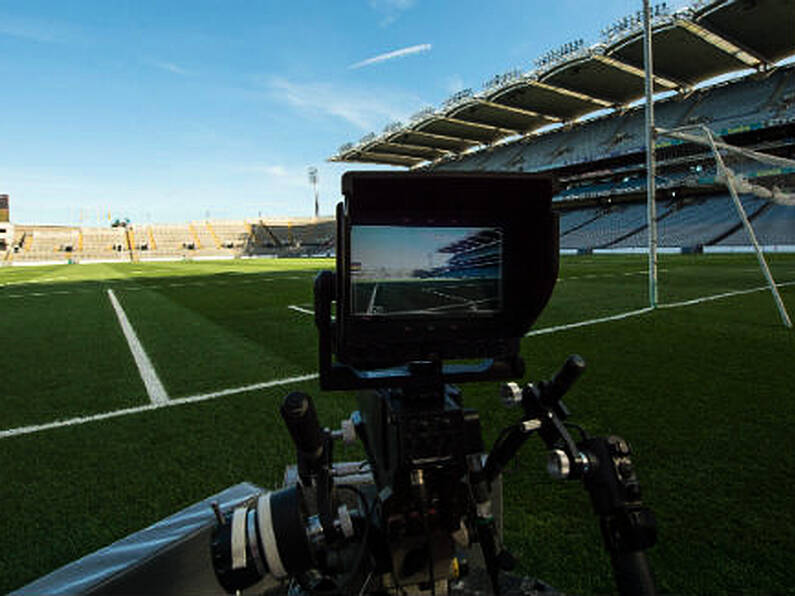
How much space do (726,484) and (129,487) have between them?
9.73ft

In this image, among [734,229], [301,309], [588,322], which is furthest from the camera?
[734,229]

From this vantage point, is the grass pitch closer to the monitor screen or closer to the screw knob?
the screw knob

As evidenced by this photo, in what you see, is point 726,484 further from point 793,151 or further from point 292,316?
point 793,151

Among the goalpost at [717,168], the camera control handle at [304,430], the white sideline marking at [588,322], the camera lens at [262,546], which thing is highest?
the goalpost at [717,168]

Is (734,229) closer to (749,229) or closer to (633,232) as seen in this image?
(633,232)

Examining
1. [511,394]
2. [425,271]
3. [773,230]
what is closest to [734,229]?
[773,230]

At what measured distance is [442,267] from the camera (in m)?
1.07

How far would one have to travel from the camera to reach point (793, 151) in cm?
3138

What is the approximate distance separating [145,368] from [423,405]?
4754 mm

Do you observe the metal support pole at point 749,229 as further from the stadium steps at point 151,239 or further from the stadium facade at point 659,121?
the stadium steps at point 151,239

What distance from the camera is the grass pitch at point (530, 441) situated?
1.78 m

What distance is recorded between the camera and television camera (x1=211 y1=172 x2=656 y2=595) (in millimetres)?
841

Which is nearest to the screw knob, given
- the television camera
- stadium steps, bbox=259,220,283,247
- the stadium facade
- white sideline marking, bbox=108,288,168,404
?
the television camera

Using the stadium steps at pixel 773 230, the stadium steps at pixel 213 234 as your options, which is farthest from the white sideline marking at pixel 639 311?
the stadium steps at pixel 213 234
